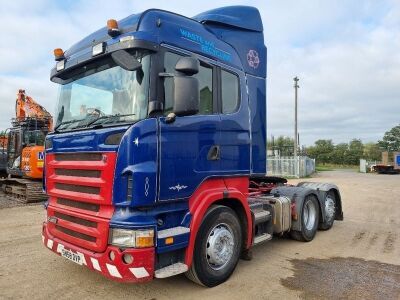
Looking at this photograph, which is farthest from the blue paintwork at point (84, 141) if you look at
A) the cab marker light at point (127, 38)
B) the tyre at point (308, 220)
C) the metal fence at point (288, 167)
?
the metal fence at point (288, 167)

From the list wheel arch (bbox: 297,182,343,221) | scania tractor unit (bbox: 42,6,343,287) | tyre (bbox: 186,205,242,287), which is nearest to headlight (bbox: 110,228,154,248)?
scania tractor unit (bbox: 42,6,343,287)

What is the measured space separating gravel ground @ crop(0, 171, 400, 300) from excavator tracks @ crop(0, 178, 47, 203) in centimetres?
503

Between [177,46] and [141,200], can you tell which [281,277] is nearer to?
[141,200]

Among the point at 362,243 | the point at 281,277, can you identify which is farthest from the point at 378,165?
the point at 281,277

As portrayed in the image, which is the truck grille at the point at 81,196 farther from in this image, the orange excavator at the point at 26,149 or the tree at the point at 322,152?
the tree at the point at 322,152

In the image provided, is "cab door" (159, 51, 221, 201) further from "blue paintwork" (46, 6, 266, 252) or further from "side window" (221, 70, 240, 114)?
"side window" (221, 70, 240, 114)

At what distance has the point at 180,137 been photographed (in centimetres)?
435

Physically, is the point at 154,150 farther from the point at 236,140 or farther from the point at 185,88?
the point at 236,140

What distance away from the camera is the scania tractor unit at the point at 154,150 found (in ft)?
13.0

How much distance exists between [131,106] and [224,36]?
2168mm

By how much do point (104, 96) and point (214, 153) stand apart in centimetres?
154

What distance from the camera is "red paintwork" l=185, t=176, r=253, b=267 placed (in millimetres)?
4344

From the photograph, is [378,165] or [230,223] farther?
[378,165]

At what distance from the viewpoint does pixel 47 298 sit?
436 cm
